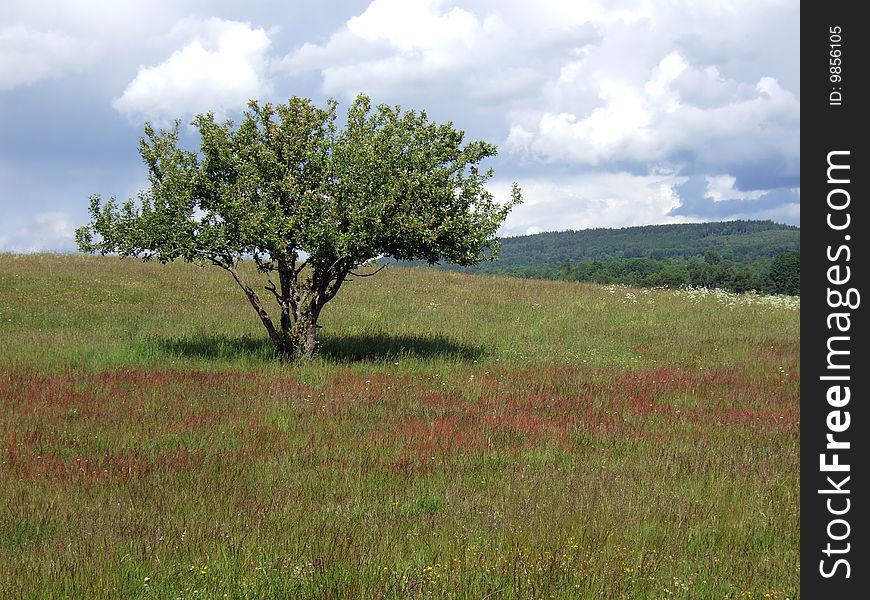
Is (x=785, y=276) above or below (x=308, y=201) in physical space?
above

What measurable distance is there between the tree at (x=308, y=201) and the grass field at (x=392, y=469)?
2.95 m

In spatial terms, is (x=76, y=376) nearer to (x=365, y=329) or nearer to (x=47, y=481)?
(x=47, y=481)

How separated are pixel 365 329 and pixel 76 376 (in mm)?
11986

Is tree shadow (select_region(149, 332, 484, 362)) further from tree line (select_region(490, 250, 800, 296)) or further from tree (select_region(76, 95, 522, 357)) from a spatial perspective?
tree line (select_region(490, 250, 800, 296))

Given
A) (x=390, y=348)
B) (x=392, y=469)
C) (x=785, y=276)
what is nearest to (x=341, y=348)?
(x=390, y=348)

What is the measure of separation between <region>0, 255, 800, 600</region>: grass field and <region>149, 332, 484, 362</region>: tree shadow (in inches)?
6.2

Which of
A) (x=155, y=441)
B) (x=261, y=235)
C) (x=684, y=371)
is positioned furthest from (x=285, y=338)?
(x=684, y=371)

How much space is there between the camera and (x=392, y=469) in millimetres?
10094

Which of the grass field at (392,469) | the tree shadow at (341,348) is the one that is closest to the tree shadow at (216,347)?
the tree shadow at (341,348)

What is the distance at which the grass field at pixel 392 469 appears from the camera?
6.32m

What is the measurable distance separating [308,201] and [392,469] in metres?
11.1

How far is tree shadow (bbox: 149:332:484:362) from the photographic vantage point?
21.2 meters

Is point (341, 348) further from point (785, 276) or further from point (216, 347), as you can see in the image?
point (785, 276)

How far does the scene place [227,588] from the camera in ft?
18.9
